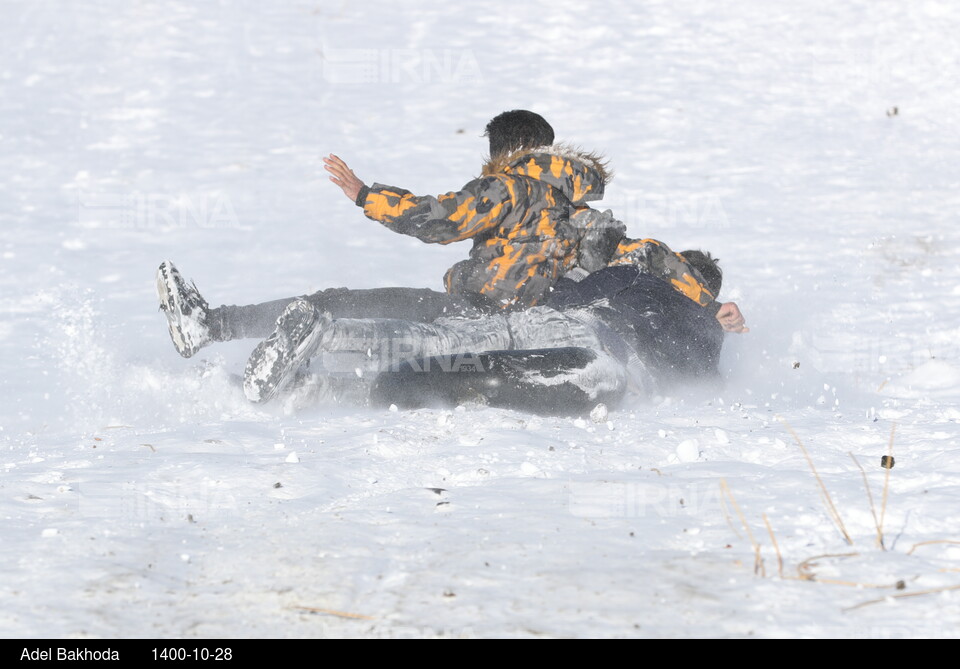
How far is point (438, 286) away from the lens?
21.4 feet

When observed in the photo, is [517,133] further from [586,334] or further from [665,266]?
[586,334]

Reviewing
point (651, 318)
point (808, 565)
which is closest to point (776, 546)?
point (808, 565)

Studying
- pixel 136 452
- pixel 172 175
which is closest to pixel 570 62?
pixel 172 175

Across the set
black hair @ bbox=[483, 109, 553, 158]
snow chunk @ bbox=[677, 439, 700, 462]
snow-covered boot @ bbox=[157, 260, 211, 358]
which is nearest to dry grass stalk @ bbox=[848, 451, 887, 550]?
snow chunk @ bbox=[677, 439, 700, 462]

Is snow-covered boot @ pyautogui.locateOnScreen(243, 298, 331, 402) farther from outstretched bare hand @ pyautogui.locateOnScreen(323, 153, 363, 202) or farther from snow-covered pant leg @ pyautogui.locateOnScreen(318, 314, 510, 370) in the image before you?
outstretched bare hand @ pyautogui.locateOnScreen(323, 153, 363, 202)

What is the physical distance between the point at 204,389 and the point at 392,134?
179 inches

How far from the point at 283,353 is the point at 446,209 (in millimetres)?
1008

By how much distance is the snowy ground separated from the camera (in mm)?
2467

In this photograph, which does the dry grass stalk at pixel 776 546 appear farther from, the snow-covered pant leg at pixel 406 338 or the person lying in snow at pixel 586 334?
the snow-covered pant leg at pixel 406 338

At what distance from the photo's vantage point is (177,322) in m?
4.58

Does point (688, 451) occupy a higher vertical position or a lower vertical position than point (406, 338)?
lower

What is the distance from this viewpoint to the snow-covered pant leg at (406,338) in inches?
176

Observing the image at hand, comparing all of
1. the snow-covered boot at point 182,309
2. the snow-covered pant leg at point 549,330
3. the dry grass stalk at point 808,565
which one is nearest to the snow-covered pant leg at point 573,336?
the snow-covered pant leg at point 549,330

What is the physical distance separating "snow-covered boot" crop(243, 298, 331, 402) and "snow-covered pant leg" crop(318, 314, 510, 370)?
16 cm
